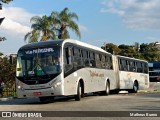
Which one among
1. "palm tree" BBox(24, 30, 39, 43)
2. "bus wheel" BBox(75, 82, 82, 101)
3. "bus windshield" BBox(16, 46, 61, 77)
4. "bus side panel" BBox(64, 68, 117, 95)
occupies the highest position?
"palm tree" BBox(24, 30, 39, 43)

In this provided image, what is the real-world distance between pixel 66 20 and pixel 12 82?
1191 centimetres

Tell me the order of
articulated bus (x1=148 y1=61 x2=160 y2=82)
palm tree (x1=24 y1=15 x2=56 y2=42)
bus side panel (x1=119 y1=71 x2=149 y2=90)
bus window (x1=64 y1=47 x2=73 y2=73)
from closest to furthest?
1. bus window (x1=64 y1=47 x2=73 y2=73)
2. bus side panel (x1=119 y1=71 x2=149 y2=90)
3. palm tree (x1=24 y1=15 x2=56 y2=42)
4. articulated bus (x1=148 y1=61 x2=160 y2=82)

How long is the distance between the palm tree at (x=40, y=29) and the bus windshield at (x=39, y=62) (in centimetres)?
2266

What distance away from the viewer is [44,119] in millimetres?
12555

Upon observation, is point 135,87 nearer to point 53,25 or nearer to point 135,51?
point 53,25

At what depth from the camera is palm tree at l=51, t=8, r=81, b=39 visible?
142 ft

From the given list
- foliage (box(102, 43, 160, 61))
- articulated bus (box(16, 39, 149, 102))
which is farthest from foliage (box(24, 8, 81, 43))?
foliage (box(102, 43, 160, 61))

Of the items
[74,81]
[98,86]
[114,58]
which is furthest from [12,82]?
[74,81]

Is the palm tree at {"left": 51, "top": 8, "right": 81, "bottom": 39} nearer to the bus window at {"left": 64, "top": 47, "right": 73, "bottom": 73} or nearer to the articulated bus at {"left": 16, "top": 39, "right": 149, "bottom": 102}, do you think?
the articulated bus at {"left": 16, "top": 39, "right": 149, "bottom": 102}

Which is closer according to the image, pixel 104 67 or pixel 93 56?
pixel 93 56

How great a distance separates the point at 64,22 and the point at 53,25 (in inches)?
48.4

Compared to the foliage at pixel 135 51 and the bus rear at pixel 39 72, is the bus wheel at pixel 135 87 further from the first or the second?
the foliage at pixel 135 51

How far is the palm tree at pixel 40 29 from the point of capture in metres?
43.0

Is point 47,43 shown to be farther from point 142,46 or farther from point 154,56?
point 142,46
